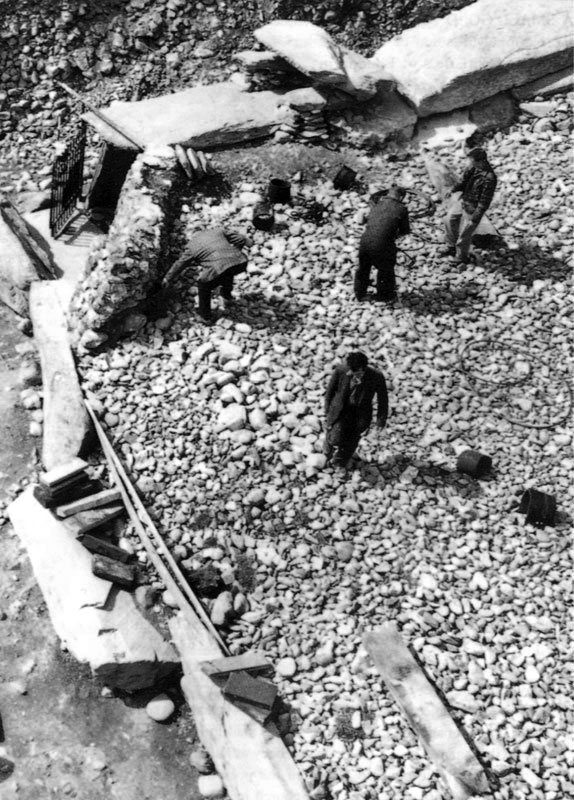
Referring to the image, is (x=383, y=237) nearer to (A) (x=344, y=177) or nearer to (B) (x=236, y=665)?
(A) (x=344, y=177)

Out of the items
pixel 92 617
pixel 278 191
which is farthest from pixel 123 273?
pixel 92 617

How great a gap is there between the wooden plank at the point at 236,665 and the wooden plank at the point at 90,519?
6.18 feet

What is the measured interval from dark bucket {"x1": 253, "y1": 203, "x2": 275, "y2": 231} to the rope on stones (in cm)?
315

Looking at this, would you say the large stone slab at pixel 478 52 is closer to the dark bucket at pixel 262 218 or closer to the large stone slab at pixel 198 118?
the large stone slab at pixel 198 118

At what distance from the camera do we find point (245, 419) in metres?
8.38

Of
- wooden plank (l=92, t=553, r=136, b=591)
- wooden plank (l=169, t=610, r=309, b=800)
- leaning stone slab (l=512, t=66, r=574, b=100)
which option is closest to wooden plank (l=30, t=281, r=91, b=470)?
wooden plank (l=92, t=553, r=136, b=591)

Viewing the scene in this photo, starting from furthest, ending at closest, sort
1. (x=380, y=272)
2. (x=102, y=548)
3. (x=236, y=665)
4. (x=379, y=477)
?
(x=380, y=272) < (x=379, y=477) < (x=102, y=548) < (x=236, y=665)

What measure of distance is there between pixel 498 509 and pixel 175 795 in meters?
3.99

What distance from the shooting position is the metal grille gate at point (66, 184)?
11.3 m

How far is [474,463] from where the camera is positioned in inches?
308

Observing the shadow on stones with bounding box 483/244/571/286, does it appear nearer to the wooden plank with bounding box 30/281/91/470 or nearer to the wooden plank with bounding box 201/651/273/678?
the wooden plank with bounding box 30/281/91/470

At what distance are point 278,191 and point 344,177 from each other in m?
0.99

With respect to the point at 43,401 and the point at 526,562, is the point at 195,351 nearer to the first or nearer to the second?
the point at 43,401

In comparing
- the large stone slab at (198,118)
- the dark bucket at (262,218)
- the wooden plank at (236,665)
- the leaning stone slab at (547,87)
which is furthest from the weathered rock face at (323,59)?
the wooden plank at (236,665)
